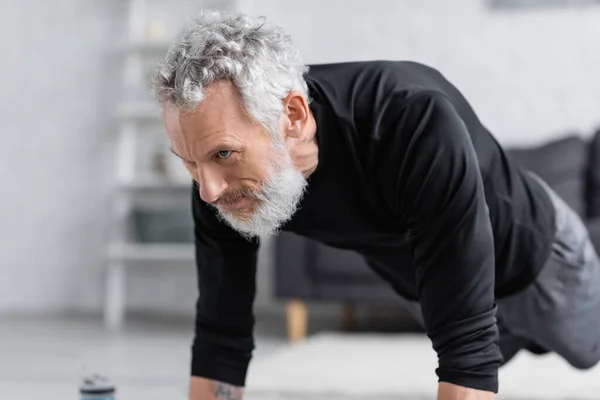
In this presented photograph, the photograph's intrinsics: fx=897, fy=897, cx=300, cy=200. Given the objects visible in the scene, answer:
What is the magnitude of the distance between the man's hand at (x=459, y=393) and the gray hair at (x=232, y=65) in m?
0.45

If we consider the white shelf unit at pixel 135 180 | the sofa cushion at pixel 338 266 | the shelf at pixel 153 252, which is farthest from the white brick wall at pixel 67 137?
the sofa cushion at pixel 338 266

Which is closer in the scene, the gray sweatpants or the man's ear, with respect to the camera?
the man's ear

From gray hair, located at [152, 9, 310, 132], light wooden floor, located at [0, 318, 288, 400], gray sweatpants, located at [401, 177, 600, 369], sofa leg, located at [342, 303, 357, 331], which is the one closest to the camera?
gray hair, located at [152, 9, 310, 132]

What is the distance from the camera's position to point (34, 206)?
5.42 m

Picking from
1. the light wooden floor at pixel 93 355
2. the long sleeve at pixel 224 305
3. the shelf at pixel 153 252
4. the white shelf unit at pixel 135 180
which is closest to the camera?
the long sleeve at pixel 224 305

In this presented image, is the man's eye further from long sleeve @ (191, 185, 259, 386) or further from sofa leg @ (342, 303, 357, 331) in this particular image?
sofa leg @ (342, 303, 357, 331)

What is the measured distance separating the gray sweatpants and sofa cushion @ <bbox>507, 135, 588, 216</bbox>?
231 cm

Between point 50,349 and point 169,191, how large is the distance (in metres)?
1.51

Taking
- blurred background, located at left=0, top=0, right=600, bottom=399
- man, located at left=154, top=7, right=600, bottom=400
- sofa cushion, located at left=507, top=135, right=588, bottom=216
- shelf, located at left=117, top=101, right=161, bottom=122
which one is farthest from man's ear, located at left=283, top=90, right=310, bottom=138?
shelf, located at left=117, top=101, right=161, bottom=122

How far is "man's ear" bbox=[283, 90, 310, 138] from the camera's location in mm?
1313

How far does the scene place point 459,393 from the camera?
4.24 ft

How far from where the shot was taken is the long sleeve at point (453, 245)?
1.29 meters

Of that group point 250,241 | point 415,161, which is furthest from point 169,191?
point 415,161

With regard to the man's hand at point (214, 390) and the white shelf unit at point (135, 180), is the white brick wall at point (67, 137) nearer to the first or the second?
the white shelf unit at point (135, 180)
